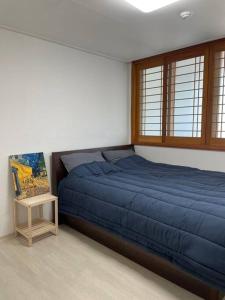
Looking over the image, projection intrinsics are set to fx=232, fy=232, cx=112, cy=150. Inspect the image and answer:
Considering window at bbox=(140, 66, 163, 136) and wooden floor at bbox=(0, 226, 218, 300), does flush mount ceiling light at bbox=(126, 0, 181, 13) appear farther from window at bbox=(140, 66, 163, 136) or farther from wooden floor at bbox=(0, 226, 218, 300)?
wooden floor at bbox=(0, 226, 218, 300)

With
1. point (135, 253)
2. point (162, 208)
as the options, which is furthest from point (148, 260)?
point (162, 208)

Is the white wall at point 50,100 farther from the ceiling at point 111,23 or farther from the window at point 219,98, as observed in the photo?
the window at point 219,98

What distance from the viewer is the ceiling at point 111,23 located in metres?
2.05

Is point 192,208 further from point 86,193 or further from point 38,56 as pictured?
point 38,56

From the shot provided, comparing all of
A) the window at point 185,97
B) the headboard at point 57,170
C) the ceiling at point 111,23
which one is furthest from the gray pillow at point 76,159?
the ceiling at point 111,23

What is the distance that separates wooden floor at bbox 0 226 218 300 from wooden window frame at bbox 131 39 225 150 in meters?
1.88

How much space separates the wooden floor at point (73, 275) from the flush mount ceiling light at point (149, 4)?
2.31m

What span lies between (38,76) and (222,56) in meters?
2.33

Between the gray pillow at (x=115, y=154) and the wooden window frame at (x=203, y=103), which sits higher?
the wooden window frame at (x=203, y=103)

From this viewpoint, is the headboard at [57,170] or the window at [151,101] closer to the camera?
the headboard at [57,170]

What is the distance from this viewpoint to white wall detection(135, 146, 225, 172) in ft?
9.97

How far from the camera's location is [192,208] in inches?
69.6

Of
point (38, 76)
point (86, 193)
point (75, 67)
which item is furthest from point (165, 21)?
point (86, 193)

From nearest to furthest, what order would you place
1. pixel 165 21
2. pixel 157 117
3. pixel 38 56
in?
pixel 165 21 → pixel 38 56 → pixel 157 117
